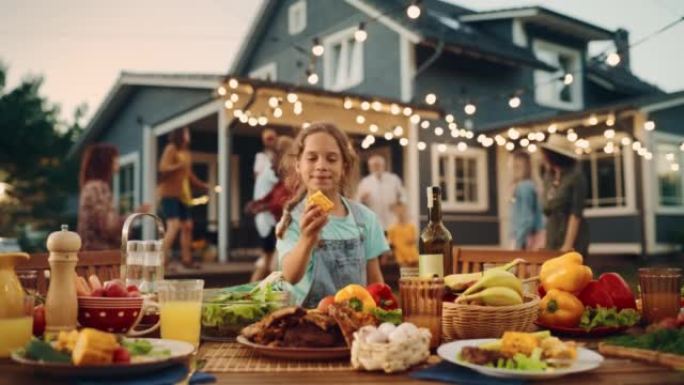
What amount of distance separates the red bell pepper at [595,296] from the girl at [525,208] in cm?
559

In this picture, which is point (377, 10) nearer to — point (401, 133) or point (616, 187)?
point (401, 133)

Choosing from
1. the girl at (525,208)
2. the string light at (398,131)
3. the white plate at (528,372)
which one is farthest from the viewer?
the string light at (398,131)

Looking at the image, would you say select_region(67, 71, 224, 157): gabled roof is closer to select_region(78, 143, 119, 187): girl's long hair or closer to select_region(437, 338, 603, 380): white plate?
select_region(78, 143, 119, 187): girl's long hair

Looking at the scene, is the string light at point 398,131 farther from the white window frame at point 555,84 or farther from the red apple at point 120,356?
the red apple at point 120,356

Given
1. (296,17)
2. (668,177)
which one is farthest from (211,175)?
(668,177)

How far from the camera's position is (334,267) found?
2465 mm

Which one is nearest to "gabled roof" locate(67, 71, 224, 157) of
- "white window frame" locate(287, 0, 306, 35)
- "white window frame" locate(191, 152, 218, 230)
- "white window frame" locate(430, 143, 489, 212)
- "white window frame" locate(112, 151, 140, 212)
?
"white window frame" locate(112, 151, 140, 212)

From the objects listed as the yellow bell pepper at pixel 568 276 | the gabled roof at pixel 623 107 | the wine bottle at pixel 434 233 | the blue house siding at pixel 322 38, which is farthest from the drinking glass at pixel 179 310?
the gabled roof at pixel 623 107

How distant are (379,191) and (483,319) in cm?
773

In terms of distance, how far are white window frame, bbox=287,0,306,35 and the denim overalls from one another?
14.5m

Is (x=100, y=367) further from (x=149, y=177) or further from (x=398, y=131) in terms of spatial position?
(x=149, y=177)

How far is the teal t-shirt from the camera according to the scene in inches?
95.1

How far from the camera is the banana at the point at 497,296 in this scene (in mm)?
1562

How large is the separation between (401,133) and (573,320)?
→ 31.1 ft
